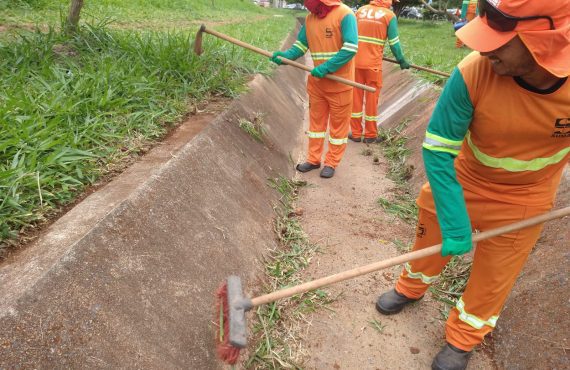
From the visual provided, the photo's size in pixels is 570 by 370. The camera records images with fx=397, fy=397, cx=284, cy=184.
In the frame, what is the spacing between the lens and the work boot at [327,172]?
4727 mm

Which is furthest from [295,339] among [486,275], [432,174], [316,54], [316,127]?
[316,54]

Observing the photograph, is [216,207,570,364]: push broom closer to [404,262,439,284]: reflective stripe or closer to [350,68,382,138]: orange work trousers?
[404,262,439,284]: reflective stripe

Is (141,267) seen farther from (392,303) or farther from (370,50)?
(370,50)

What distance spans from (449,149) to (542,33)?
0.61 meters

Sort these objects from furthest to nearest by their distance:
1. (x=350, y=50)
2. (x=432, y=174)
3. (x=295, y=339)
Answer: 1. (x=350, y=50)
2. (x=295, y=339)
3. (x=432, y=174)

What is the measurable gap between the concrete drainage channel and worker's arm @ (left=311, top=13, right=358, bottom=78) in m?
1.41

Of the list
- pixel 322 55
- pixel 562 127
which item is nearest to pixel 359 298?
pixel 562 127

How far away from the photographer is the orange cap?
1.46 metres

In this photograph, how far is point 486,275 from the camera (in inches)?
85.1

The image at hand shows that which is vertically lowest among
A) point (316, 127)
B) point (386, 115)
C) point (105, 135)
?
point (386, 115)

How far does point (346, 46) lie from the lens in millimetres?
4191

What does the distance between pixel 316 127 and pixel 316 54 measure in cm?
83

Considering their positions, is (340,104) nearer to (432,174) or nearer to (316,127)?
(316,127)

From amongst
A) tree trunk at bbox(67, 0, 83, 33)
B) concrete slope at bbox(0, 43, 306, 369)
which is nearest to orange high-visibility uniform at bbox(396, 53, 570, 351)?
concrete slope at bbox(0, 43, 306, 369)
